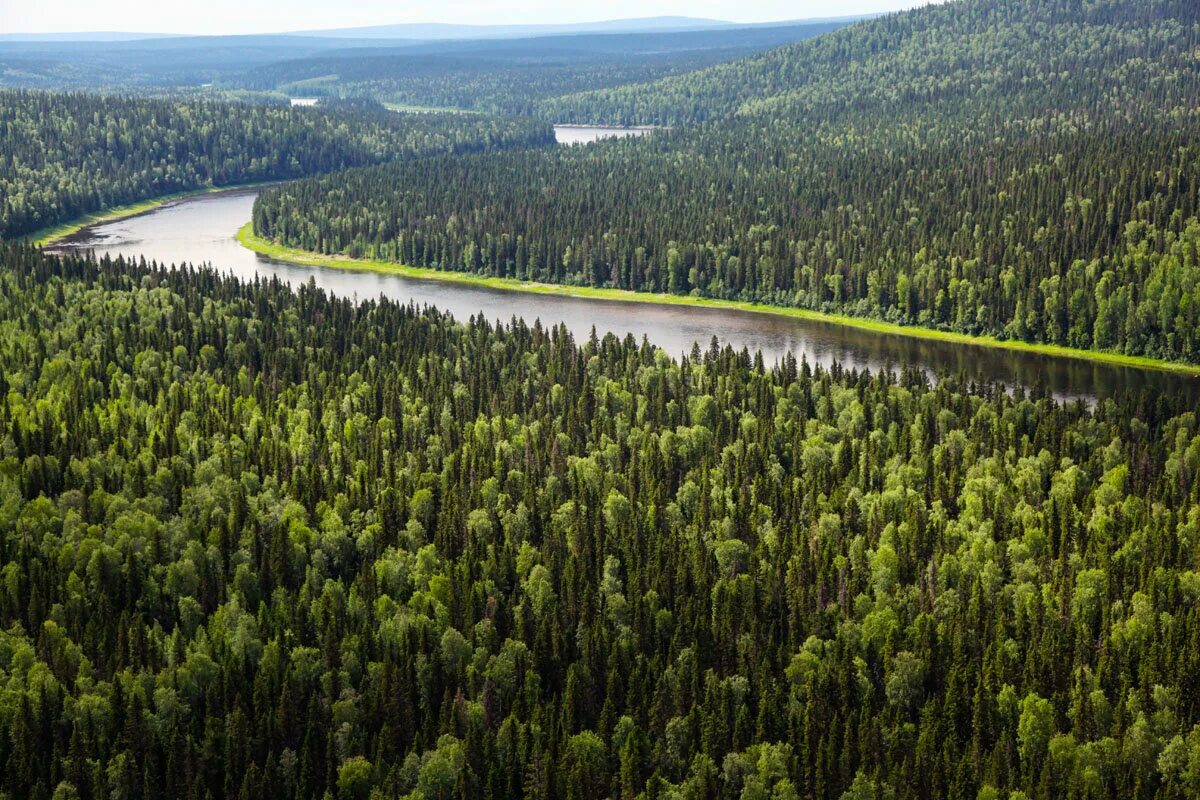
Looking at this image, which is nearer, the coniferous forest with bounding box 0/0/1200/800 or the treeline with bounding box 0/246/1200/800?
the coniferous forest with bounding box 0/0/1200/800

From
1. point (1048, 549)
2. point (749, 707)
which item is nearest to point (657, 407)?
point (1048, 549)

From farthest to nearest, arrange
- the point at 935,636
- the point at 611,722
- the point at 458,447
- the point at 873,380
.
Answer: the point at 873,380 < the point at 458,447 < the point at 935,636 < the point at 611,722

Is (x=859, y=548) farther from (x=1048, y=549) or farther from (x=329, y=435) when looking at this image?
(x=329, y=435)

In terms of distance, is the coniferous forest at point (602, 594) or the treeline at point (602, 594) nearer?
the coniferous forest at point (602, 594)

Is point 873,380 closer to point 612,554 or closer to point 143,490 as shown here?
point 612,554

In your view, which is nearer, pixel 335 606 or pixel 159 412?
pixel 335 606

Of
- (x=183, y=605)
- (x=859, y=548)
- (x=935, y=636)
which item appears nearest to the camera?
(x=935, y=636)

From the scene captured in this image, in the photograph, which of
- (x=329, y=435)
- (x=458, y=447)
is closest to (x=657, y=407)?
(x=458, y=447)
